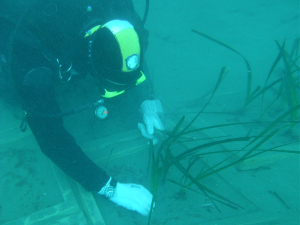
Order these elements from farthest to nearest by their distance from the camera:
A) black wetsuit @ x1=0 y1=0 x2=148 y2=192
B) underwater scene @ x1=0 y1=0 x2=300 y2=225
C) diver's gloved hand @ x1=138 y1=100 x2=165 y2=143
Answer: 1. diver's gloved hand @ x1=138 y1=100 x2=165 y2=143
2. black wetsuit @ x1=0 y1=0 x2=148 y2=192
3. underwater scene @ x1=0 y1=0 x2=300 y2=225

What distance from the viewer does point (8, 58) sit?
1600 mm

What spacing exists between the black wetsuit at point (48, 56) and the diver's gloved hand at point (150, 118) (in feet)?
2.39

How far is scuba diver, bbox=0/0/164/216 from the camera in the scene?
165 centimetres

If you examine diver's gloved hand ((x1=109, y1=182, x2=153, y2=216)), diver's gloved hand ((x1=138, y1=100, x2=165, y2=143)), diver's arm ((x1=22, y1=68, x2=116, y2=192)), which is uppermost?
diver's arm ((x1=22, y1=68, x2=116, y2=192))

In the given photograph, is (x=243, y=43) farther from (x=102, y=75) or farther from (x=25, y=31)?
(x=25, y=31)

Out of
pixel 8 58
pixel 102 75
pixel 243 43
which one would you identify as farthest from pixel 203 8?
pixel 8 58

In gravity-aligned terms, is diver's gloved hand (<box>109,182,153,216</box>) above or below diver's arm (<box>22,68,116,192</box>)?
below

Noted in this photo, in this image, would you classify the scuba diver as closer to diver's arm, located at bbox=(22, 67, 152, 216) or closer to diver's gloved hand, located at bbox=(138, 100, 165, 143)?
diver's arm, located at bbox=(22, 67, 152, 216)

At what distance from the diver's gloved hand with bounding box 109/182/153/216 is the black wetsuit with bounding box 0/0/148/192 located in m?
0.15

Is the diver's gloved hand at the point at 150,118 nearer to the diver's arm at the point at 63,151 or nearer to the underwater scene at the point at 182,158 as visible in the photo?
the underwater scene at the point at 182,158

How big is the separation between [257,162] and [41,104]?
2.26 meters

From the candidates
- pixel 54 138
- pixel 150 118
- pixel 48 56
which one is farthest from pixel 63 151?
pixel 150 118

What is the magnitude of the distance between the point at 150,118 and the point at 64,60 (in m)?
1.27

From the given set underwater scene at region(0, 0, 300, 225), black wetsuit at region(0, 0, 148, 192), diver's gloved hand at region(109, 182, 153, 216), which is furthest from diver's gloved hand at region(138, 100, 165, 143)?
black wetsuit at region(0, 0, 148, 192)
